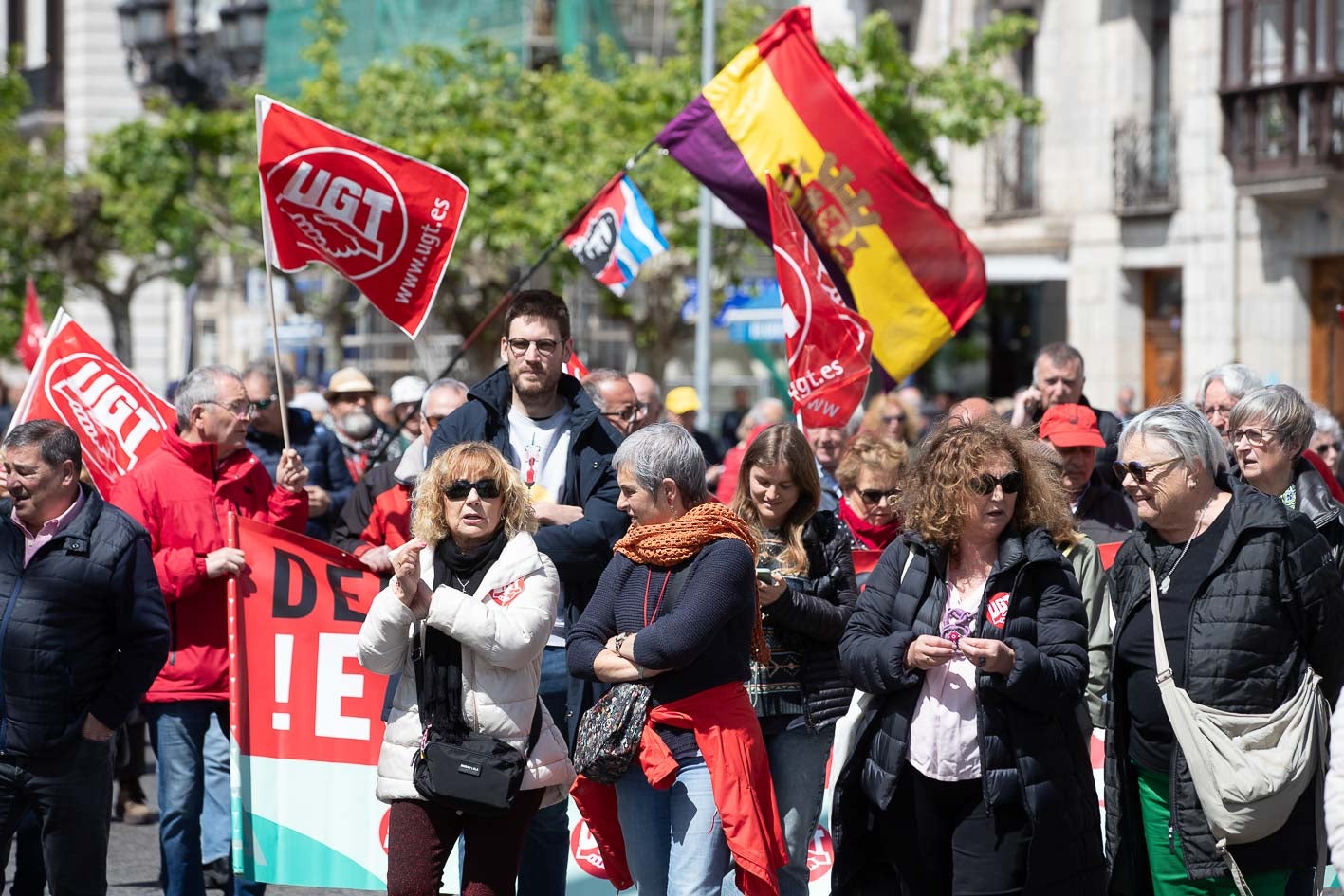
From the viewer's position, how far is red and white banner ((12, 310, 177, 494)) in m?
8.16

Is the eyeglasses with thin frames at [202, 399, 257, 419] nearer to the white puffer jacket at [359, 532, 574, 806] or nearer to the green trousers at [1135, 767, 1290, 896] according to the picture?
the white puffer jacket at [359, 532, 574, 806]

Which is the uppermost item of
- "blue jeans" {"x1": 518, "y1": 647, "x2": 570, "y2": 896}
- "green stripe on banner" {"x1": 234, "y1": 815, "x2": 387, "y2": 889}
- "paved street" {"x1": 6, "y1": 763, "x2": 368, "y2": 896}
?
"blue jeans" {"x1": 518, "y1": 647, "x2": 570, "y2": 896}

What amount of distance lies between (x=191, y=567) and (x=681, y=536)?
2104mm

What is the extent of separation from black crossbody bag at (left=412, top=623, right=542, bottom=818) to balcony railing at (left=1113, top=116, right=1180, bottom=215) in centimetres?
2058

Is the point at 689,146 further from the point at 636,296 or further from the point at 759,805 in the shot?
the point at 636,296

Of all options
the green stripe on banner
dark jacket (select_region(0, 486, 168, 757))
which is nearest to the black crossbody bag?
dark jacket (select_region(0, 486, 168, 757))

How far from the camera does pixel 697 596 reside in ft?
17.9

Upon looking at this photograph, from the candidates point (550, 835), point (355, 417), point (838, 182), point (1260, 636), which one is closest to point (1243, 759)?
point (1260, 636)

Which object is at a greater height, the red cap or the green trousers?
the red cap

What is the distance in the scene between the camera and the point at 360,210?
7828 millimetres

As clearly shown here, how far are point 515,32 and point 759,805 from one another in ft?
94.0

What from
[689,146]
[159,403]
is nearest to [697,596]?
[159,403]

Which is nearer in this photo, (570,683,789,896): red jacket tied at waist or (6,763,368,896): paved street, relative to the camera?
(570,683,789,896): red jacket tied at waist

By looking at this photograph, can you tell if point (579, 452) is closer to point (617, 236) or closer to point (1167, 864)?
point (1167, 864)
